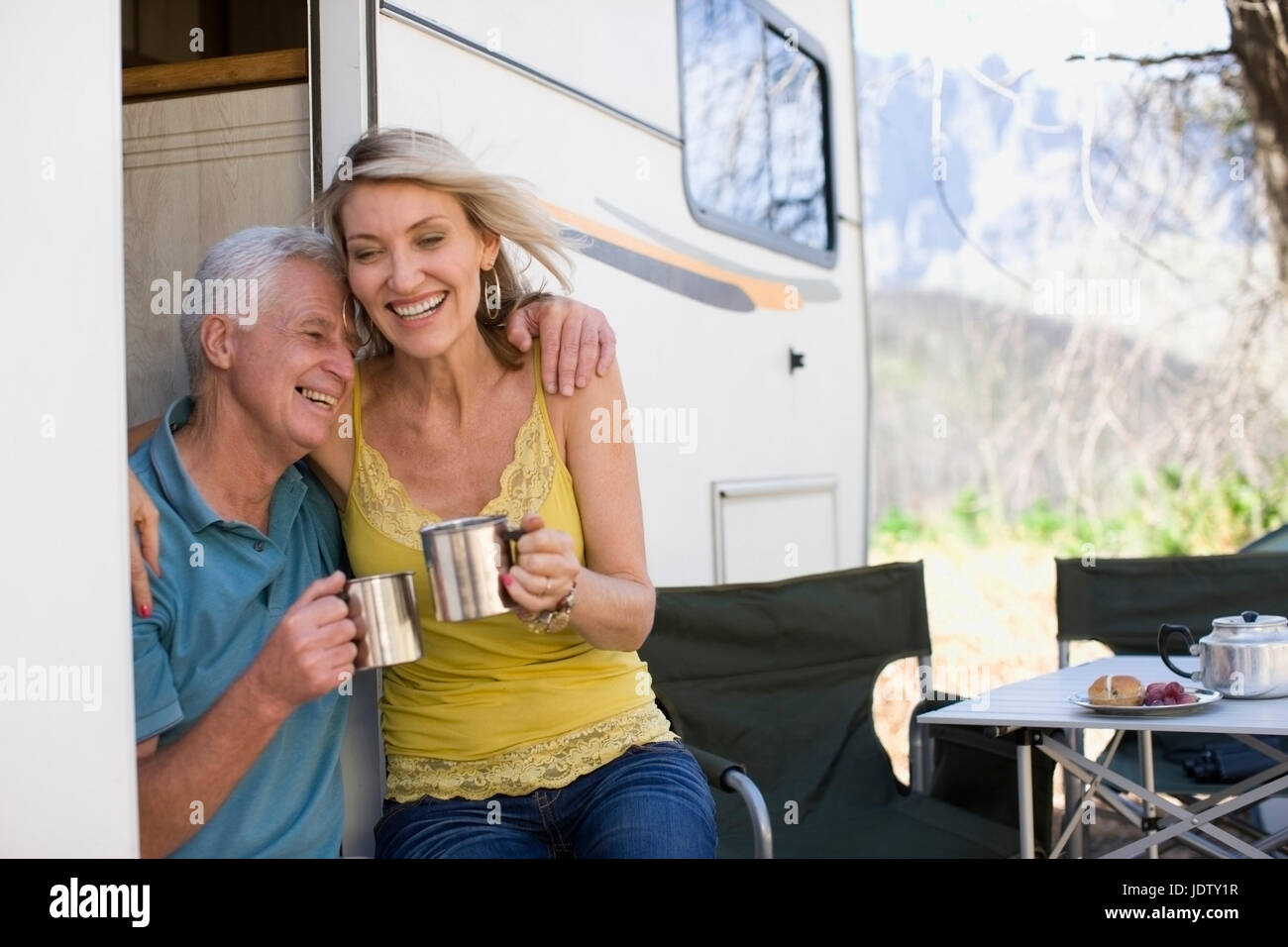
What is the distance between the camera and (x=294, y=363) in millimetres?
2004

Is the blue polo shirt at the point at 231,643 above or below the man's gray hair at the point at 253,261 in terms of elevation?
below

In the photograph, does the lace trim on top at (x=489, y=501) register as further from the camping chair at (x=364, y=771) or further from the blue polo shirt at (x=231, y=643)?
the camping chair at (x=364, y=771)

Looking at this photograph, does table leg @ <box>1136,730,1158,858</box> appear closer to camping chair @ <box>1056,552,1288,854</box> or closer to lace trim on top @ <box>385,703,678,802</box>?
camping chair @ <box>1056,552,1288,854</box>

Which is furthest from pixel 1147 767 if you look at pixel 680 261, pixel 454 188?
pixel 454 188

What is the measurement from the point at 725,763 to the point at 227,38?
2384mm

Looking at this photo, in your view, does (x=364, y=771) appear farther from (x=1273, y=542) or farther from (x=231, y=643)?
(x=1273, y=542)

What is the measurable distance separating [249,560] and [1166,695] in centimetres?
158

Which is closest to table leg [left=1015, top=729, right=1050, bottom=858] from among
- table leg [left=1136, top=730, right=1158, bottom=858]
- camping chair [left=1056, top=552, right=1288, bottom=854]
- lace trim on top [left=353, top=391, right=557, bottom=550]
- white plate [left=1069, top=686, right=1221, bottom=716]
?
white plate [left=1069, top=686, right=1221, bottom=716]

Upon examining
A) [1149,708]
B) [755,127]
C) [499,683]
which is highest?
[755,127]

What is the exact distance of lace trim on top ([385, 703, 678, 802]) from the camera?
1.99m

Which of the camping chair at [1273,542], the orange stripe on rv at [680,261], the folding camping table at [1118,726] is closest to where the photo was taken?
the folding camping table at [1118,726]

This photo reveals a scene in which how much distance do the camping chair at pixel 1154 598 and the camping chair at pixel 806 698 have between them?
0.47m

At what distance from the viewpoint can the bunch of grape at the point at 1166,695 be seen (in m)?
2.46

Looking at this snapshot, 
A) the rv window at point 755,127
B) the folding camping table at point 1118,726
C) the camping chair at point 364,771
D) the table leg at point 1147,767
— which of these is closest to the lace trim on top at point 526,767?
the camping chair at point 364,771
